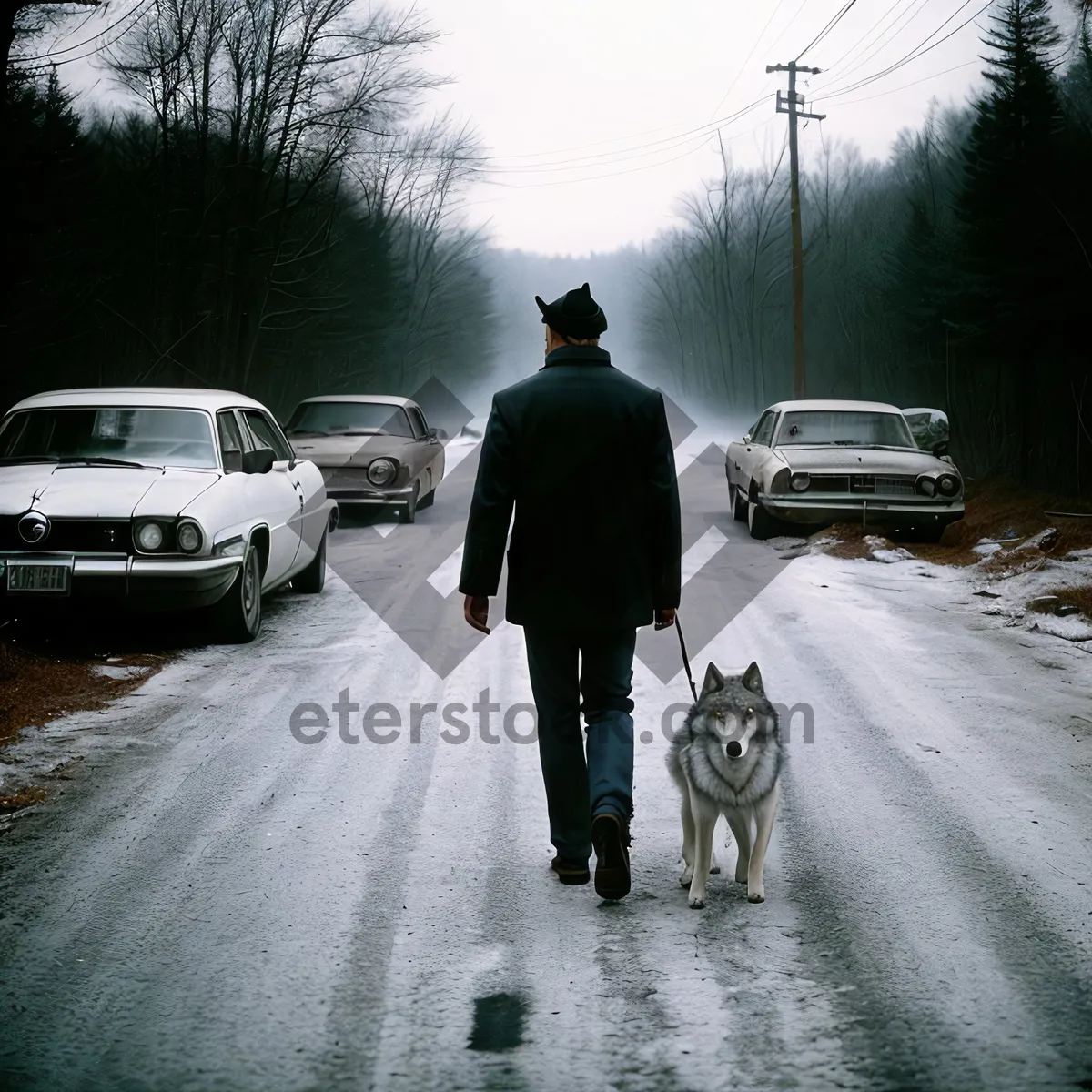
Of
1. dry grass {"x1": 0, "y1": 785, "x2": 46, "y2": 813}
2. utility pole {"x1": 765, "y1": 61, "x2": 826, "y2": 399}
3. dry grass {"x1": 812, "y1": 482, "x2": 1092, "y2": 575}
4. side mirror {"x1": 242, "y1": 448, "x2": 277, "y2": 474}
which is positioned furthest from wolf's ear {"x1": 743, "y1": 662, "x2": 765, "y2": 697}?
utility pole {"x1": 765, "y1": 61, "x2": 826, "y2": 399}

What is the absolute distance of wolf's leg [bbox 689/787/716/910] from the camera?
3.79 metres

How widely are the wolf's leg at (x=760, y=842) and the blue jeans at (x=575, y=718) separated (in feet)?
1.45

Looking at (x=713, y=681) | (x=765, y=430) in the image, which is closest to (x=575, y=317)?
(x=713, y=681)

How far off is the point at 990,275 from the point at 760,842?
1933cm

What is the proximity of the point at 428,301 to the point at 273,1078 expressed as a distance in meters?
57.7

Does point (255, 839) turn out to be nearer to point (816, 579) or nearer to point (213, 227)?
point (816, 579)

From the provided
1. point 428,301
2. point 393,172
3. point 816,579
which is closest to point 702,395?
point 428,301

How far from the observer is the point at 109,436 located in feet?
27.6

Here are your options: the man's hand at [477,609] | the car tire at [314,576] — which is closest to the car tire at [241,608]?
the car tire at [314,576]

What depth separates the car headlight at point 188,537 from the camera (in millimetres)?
7391

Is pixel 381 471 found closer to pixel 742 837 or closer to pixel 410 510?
pixel 410 510

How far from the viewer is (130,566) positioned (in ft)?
23.8

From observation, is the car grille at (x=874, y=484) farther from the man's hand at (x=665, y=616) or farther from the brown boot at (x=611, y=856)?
the brown boot at (x=611, y=856)

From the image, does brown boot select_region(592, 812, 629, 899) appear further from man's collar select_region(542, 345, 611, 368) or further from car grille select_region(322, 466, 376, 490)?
car grille select_region(322, 466, 376, 490)
